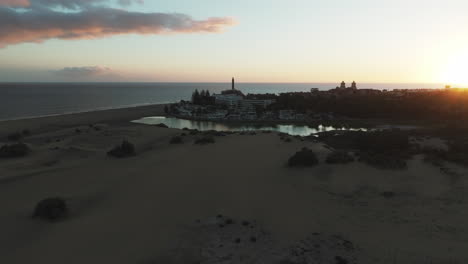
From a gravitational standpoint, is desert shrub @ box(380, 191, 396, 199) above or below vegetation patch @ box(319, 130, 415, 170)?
below

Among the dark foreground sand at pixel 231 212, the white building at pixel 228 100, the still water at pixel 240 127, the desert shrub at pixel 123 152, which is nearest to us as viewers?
the dark foreground sand at pixel 231 212

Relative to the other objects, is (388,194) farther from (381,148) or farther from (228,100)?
(228,100)

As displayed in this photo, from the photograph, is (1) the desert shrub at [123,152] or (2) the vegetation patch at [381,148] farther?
(1) the desert shrub at [123,152]

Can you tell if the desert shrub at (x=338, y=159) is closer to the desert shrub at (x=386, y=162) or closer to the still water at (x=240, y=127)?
the desert shrub at (x=386, y=162)

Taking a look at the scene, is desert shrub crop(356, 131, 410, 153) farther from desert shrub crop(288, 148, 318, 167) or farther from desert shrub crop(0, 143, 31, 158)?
desert shrub crop(0, 143, 31, 158)

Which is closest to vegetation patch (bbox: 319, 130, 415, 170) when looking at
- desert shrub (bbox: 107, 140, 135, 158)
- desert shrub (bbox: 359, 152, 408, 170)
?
desert shrub (bbox: 359, 152, 408, 170)

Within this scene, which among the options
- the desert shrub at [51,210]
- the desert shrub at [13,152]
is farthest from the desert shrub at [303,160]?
A: the desert shrub at [13,152]


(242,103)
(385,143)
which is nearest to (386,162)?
(385,143)
